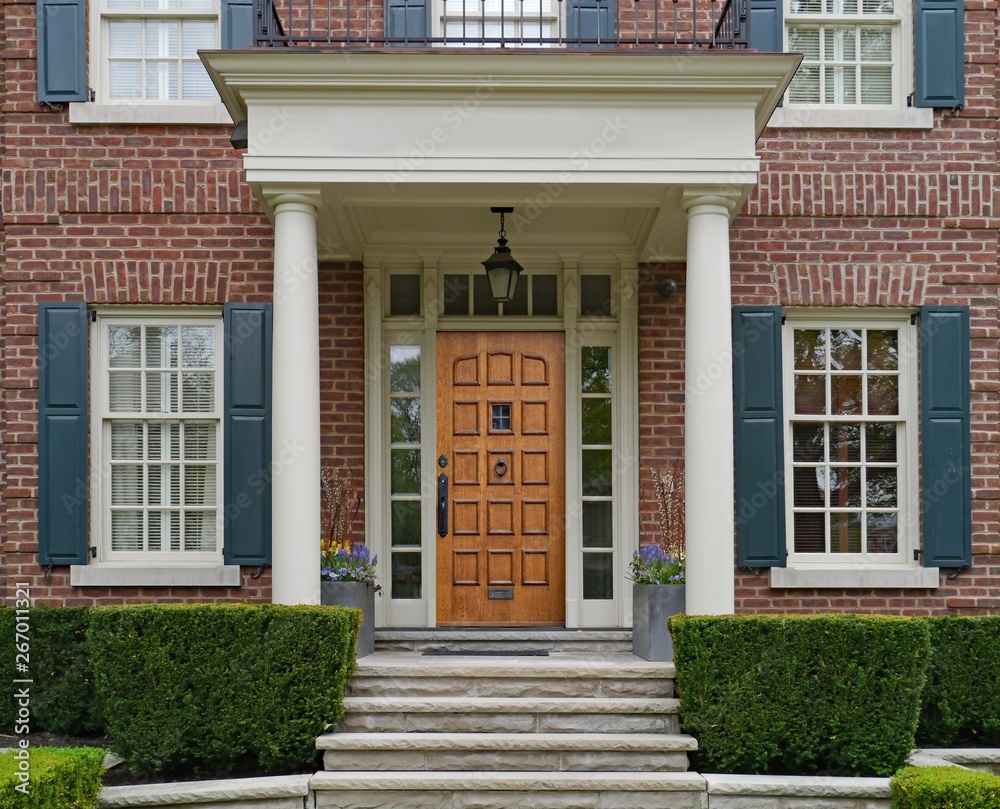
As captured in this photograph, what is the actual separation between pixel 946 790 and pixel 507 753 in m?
2.35

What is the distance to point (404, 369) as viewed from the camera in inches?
337

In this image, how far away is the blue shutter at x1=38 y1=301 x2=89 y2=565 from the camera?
783 cm

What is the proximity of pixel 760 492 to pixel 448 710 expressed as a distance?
2.87 m

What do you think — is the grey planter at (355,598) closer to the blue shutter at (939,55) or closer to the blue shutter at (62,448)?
the blue shutter at (62,448)

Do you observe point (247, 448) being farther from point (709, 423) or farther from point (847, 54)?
point (847, 54)

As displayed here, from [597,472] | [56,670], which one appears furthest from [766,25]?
[56,670]

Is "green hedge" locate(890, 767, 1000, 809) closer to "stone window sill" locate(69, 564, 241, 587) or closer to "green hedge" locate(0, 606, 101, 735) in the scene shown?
"stone window sill" locate(69, 564, 241, 587)

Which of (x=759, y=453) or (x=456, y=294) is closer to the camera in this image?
(x=759, y=453)

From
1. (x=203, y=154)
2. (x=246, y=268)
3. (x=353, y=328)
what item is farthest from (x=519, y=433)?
(x=203, y=154)

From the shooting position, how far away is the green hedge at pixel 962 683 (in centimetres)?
708

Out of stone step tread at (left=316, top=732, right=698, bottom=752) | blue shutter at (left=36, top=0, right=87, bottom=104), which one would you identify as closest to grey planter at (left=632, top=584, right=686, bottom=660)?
stone step tread at (left=316, top=732, right=698, bottom=752)

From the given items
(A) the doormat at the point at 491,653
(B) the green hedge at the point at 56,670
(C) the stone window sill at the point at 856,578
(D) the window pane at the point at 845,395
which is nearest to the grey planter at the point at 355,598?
(A) the doormat at the point at 491,653

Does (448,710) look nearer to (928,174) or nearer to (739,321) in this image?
Answer: (739,321)

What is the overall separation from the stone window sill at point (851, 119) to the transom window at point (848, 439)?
1.48 metres
